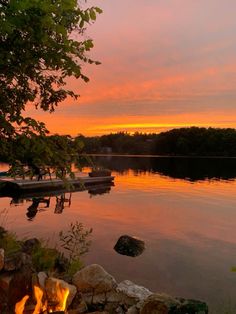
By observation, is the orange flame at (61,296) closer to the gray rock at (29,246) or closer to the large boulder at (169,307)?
the large boulder at (169,307)

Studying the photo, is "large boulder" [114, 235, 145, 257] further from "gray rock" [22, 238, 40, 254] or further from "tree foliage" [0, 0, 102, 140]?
"tree foliage" [0, 0, 102, 140]

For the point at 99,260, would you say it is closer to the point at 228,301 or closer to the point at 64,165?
the point at 228,301

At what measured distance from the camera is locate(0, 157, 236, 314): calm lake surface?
14.2 metres

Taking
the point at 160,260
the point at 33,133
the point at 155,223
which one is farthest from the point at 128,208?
the point at 33,133

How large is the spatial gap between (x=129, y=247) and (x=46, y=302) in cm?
1125

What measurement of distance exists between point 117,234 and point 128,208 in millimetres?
11530

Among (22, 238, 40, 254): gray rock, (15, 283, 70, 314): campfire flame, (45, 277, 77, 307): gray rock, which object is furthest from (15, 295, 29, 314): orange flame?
(22, 238, 40, 254): gray rock

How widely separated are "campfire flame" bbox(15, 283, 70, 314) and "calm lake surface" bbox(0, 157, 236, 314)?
606 cm

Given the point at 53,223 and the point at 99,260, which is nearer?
the point at 99,260

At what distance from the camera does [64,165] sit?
5.71 meters

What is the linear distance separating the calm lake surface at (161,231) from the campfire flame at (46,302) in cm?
606

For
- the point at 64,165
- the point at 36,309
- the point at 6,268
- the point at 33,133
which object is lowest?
the point at 36,309

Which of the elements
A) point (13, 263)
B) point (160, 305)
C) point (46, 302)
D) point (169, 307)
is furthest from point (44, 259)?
point (169, 307)

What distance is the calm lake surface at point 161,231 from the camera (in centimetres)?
1420
